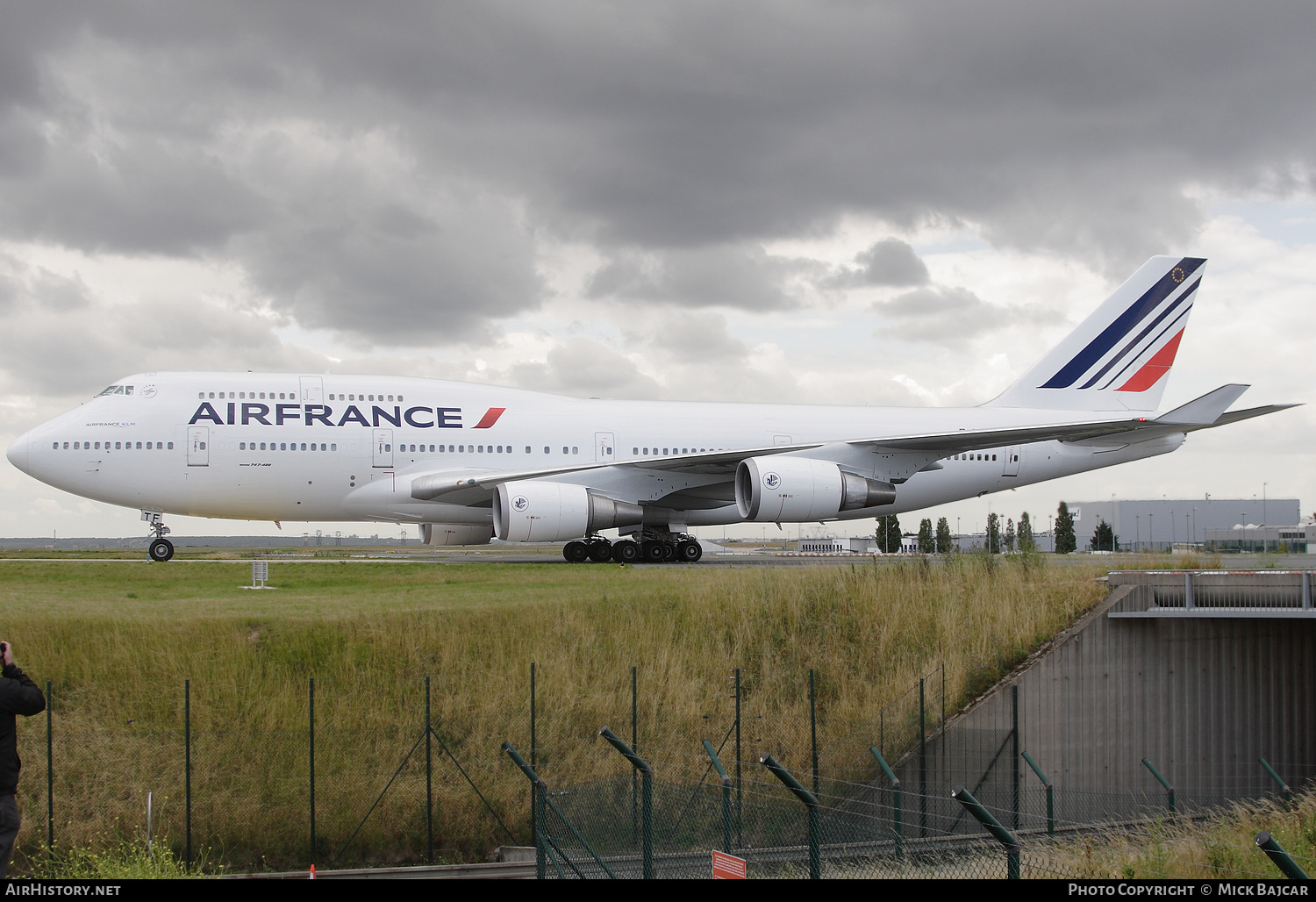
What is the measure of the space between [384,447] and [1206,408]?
62.8ft

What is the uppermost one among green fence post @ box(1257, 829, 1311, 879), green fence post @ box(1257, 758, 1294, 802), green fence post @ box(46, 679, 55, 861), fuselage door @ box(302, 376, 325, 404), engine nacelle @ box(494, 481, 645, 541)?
fuselage door @ box(302, 376, 325, 404)

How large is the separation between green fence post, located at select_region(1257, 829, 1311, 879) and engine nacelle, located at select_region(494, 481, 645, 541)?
718 inches

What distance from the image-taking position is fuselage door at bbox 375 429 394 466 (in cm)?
2473

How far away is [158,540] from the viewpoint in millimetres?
24812

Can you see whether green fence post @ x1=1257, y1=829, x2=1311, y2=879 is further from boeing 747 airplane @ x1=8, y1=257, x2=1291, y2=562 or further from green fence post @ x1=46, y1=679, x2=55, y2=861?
boeing 747 airplane @ x1=8, y1=257, x2=1291, y2=562

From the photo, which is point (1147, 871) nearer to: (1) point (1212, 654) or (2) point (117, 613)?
(1) point (1212, 654)

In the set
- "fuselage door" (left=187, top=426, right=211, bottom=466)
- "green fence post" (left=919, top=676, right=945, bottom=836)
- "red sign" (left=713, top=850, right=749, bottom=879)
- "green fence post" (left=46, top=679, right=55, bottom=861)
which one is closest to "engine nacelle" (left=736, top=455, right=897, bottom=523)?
"green fence post" (left=919, top=676, right=945, bottom=836)

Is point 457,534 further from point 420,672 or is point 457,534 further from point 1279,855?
point 1279,855

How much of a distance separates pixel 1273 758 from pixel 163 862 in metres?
20.3

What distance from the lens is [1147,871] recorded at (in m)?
9.86

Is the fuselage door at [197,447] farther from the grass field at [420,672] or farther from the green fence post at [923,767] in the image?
the green fence post at [923,767]

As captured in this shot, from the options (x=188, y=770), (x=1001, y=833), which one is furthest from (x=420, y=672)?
(x=1001, y=833)

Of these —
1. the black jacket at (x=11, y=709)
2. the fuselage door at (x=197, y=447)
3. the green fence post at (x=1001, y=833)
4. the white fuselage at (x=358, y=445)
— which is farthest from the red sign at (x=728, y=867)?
the fuselage door at (x=197, y=447)
